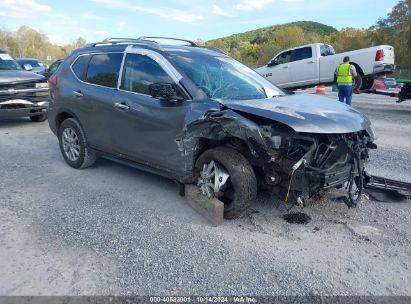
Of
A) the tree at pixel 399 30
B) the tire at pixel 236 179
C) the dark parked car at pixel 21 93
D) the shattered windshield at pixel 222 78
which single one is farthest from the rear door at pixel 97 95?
the tree at pixel 399 30

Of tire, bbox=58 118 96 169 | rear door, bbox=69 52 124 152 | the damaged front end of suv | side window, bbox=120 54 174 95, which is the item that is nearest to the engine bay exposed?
the damaged front end of suv

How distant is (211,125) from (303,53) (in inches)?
506

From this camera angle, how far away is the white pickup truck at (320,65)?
14211 mm

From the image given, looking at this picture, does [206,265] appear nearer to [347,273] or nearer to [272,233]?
[272,233]

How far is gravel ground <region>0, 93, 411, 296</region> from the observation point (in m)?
3.08

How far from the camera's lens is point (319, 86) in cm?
1583

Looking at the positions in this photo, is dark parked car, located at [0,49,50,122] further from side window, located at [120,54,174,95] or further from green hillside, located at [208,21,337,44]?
green hillside, located at [208,21,337,44]

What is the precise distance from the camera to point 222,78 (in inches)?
191

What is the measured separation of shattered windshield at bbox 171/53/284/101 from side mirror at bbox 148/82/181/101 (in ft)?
1.16

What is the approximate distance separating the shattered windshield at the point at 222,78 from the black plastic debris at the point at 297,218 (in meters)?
1.47

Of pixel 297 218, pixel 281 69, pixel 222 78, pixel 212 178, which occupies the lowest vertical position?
pixel 297 218

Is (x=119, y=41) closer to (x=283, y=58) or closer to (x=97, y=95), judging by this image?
(x=97, y=95)

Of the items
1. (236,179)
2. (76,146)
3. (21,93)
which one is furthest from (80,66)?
(21,93)

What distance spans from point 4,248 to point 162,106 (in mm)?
2195
